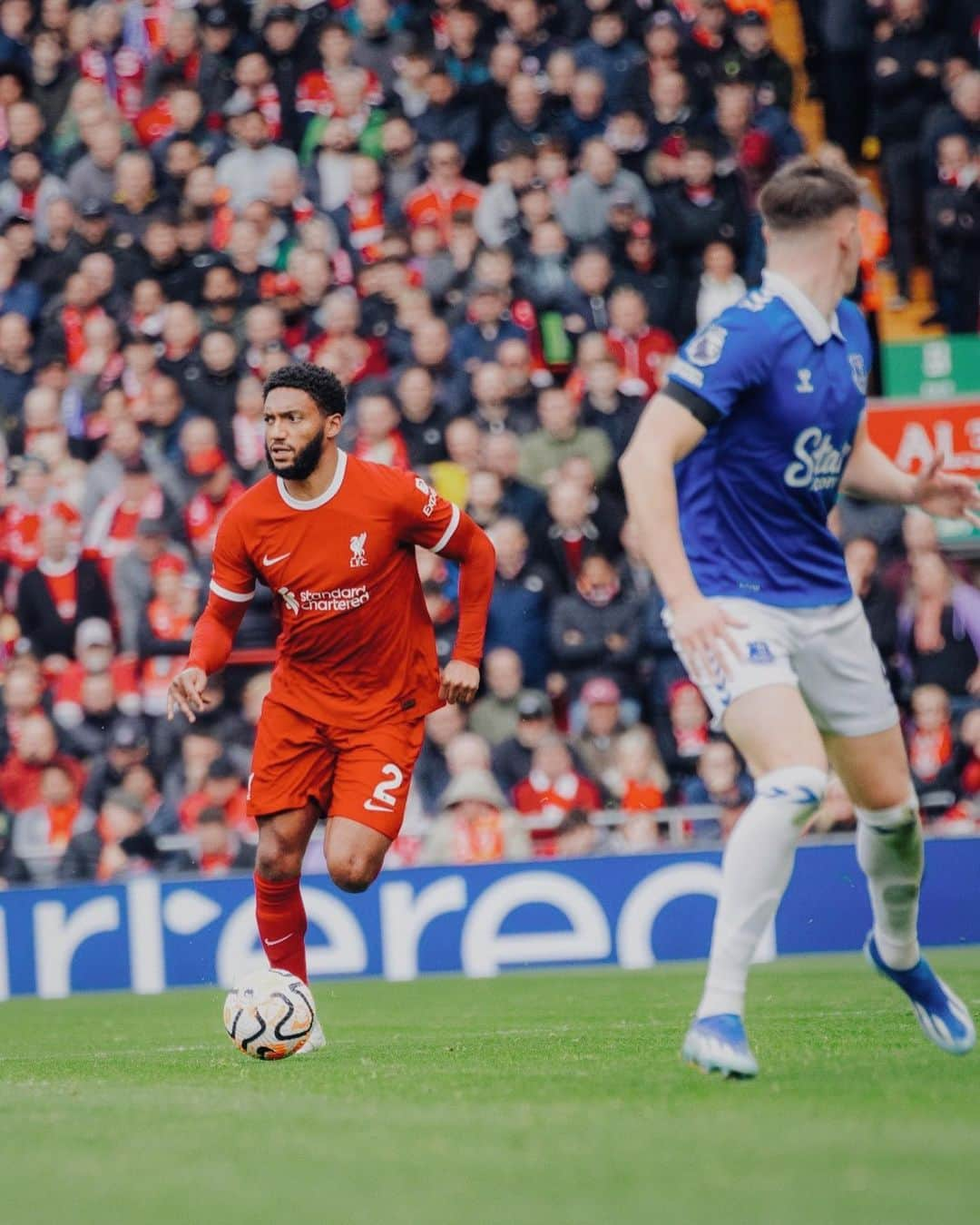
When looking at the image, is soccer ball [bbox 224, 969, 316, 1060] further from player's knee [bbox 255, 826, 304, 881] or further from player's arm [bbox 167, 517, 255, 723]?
player's arm [bbox 167, 517, 255, 723]

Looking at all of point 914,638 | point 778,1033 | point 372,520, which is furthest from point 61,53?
point 778,1033

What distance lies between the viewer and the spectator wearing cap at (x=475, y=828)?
45.6 feet

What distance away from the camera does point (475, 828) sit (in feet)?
45.9

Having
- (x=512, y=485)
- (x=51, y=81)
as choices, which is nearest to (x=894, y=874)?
(x=512, y=485)

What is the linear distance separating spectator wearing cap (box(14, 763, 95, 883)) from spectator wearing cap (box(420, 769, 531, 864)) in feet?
7.91

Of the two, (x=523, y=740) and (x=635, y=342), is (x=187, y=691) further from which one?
(x=635, y=342)

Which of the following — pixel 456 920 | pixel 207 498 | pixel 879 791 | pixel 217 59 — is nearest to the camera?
pixel 879 791

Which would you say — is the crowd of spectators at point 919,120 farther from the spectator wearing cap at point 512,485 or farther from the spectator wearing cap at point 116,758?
the spectator wearing cap at point 116,758

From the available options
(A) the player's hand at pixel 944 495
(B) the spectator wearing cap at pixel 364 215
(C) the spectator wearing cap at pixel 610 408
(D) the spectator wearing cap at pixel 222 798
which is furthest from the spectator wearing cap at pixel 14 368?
(A) the player's hand at pixel 944 495

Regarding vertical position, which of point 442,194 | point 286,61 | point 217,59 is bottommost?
point 442,194

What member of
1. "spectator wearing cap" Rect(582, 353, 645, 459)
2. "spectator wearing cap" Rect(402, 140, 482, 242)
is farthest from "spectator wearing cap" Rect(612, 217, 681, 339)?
"spectator wearing cap" Rect(402, 140, 482, 242)

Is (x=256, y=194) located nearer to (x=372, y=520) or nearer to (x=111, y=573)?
(x=111, y=573)

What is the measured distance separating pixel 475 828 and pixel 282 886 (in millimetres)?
5812

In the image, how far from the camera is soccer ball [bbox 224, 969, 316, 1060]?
7699 mm
